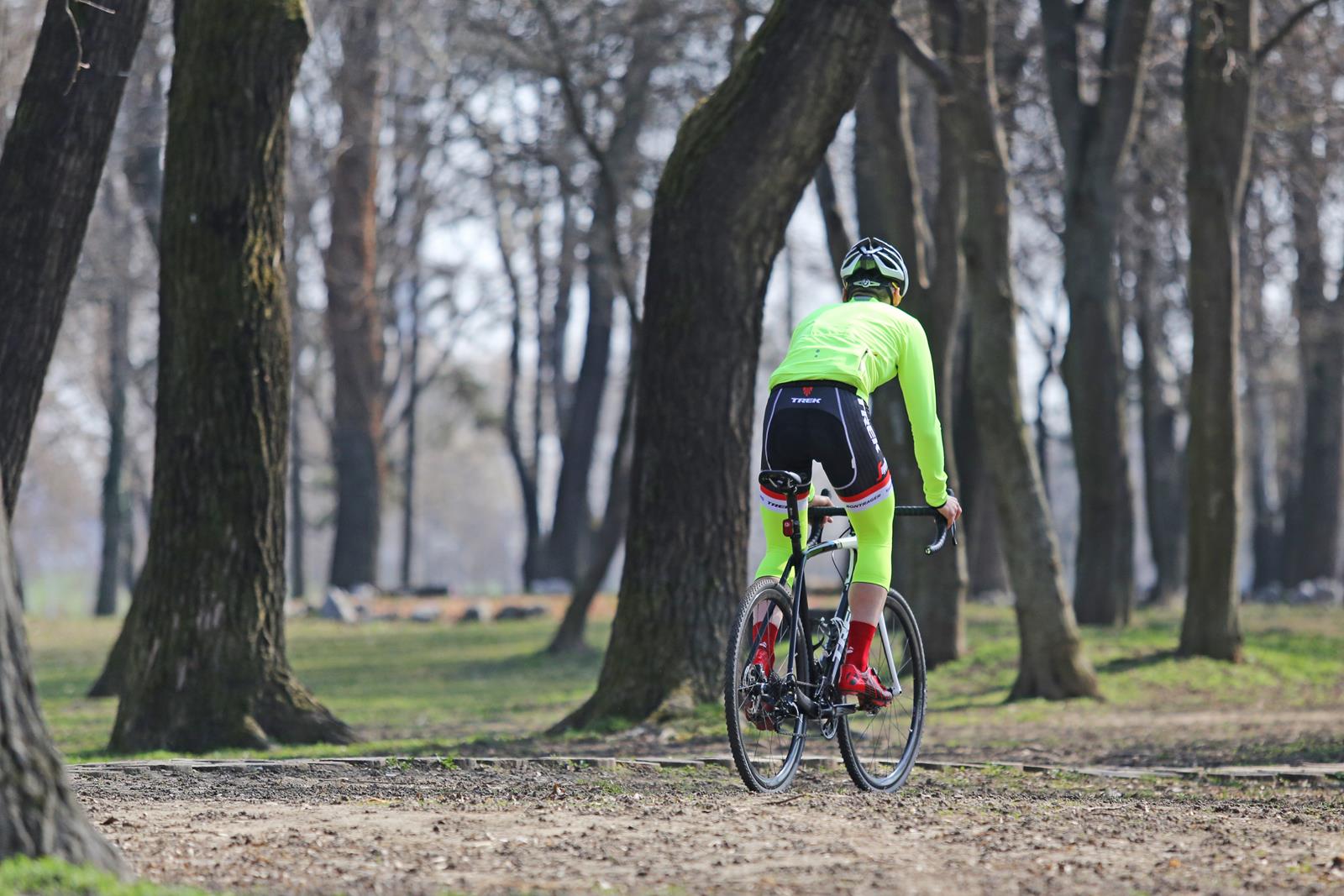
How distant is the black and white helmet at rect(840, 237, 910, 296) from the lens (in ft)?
22.2

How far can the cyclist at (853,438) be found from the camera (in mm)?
6258

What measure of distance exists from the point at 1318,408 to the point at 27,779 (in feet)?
94.0

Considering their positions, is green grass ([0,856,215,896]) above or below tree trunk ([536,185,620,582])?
below

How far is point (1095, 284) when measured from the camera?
1973 cm

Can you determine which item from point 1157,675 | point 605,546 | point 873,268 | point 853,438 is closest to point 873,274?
point 873,268

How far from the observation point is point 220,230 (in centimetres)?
957

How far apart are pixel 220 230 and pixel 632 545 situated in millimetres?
3038

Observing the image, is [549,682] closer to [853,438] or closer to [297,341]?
[853,438]

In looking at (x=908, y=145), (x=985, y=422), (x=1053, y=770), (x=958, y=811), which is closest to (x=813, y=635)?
(x=958, y=811)

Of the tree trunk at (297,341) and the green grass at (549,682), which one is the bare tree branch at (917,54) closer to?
the green grass at (549,682)

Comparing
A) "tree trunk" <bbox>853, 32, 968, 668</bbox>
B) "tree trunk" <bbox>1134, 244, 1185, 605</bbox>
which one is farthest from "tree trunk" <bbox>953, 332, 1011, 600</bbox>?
"tree trunk" <bbox>853, 32, 968, 668</bbox>

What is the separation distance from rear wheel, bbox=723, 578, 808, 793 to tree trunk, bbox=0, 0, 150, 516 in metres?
5.36

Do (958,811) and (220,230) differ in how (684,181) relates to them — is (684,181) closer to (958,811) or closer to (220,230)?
(220,230)

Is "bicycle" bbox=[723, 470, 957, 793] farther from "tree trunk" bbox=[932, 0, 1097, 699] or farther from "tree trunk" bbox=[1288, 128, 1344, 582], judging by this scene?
"tree trunk" bbox=[1288, 128, 1344, 582]
